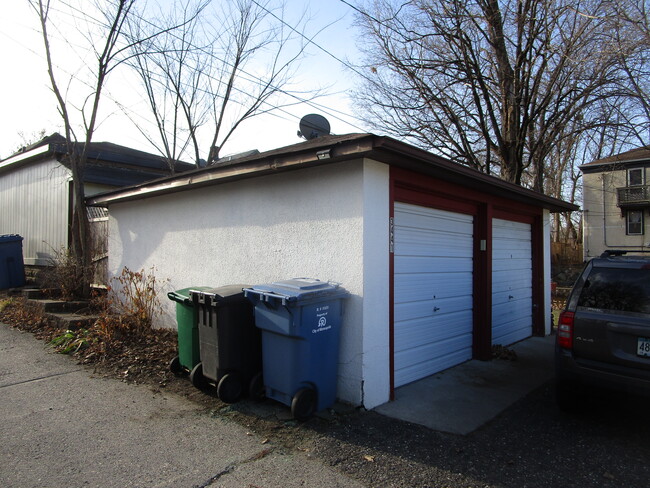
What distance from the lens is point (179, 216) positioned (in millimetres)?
7059

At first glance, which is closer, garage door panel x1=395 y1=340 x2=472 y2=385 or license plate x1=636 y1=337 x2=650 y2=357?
license plate x1=636 y1=337 x2=650 y2=357

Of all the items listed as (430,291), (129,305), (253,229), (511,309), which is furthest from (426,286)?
(129,305)

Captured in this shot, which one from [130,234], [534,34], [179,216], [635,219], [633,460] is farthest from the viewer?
[635,219]

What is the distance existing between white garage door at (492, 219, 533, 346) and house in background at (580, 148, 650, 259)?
75.5ft

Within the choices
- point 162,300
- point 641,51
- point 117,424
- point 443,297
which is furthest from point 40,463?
point 641,51

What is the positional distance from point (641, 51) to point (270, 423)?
34.8ft

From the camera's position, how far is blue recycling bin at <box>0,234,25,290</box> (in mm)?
10219

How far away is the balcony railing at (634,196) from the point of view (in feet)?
89.4

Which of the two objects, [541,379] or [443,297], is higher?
[443,297]

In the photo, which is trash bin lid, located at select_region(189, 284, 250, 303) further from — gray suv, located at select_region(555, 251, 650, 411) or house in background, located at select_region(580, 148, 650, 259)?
house in background, located at select_region(580, 148, 650, 259)

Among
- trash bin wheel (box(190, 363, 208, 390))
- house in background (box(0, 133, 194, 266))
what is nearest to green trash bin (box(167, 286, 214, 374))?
trash bin wheel (box(190, 363, 208, 390))

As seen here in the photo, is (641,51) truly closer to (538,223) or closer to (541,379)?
(538,223)

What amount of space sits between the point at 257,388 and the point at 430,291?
2.62 m

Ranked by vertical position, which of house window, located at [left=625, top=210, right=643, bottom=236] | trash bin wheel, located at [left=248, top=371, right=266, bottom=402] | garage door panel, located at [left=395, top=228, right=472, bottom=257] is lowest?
trash bin wheel, located at [left=248, top=371, right=266, bottom=402]
